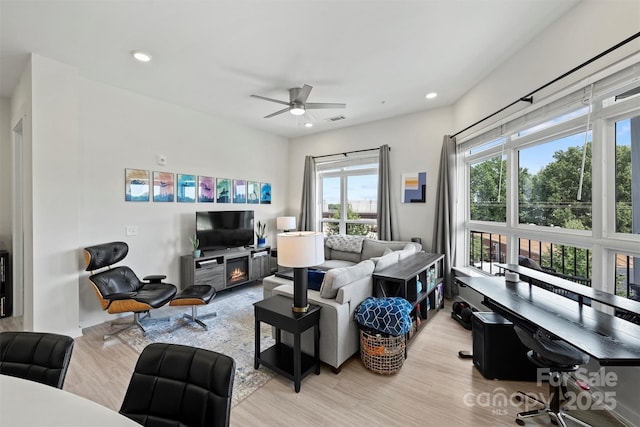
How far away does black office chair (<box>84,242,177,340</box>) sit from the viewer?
287 cm

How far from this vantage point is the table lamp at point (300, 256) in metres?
2.19

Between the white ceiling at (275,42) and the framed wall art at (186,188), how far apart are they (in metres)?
1.29

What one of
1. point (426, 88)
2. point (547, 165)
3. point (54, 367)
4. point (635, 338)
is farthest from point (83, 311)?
point (547, 165)

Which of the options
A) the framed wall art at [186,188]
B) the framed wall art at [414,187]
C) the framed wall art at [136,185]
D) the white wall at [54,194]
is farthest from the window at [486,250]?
the white wall at [54,194]

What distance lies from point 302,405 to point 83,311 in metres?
3.13

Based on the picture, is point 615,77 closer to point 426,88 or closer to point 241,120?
point 426,88

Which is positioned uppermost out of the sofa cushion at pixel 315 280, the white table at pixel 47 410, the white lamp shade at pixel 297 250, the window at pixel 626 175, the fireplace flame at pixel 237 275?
the window at pixel 626 175

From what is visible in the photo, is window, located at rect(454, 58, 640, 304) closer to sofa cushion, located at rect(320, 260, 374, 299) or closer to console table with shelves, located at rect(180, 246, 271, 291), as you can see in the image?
sofa cushion, located at rect(320, 260, 374, 299)

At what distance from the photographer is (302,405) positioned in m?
1.96

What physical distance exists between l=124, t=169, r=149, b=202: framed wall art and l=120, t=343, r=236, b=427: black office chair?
11.0ft

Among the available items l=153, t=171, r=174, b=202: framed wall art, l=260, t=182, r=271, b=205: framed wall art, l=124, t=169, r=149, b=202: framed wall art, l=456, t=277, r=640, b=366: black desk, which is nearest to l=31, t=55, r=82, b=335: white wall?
l=124, t=169, r=149, b=202: framed wall art

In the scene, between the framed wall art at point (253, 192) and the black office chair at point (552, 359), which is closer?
the black office chair at point (552, 359)

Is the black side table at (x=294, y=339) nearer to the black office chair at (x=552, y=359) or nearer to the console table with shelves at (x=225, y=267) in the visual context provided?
the black office chair at (x=552, y=359)

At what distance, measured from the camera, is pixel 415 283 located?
3029 mm
